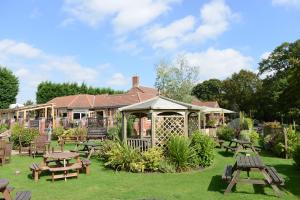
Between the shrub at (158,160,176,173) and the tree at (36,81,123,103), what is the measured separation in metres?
41.5

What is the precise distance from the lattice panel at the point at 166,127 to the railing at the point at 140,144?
397mm

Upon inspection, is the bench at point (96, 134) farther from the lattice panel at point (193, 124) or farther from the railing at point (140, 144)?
the railing at point (140, 144)

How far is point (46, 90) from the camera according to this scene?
50.1 meters

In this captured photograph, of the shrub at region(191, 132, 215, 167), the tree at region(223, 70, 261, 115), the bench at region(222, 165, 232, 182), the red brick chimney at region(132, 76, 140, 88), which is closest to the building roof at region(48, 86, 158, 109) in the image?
the red brick chimney at region(132, 76, 140, 88)

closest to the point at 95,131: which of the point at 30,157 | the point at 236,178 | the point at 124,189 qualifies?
A: the point at 30,157

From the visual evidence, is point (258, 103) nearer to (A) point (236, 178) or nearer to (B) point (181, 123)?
(B) point (181, 123)

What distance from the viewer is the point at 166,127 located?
42.5ft

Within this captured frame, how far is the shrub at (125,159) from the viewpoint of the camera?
11657 mm

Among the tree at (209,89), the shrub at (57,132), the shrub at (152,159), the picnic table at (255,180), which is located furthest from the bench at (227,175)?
the tree at (209,89)

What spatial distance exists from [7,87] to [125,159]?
37109 millimetres

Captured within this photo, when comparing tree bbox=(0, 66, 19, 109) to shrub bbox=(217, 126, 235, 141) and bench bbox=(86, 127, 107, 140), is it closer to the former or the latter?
bench bbox=(86, 127, 107, 140)

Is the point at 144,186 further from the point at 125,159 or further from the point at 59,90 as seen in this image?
→ the point at 59,90

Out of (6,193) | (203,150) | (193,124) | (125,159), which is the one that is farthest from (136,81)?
(6,193)

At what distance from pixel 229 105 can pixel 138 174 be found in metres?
48.3
